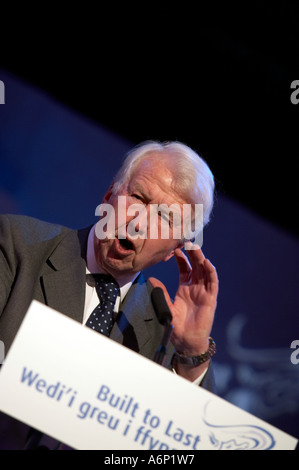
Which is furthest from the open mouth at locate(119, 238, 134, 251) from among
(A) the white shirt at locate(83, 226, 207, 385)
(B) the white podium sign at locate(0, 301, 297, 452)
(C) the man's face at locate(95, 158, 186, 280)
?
(B) the white podium sign at locate(0, 301, 297, 452)

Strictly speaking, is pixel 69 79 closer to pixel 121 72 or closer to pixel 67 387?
pixel 121 72

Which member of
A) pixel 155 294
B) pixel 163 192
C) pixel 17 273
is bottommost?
pixel 17 273

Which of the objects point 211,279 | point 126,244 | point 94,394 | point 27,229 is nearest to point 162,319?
point 94,394

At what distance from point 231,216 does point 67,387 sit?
2263 millimetres

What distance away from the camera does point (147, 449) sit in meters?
1.22

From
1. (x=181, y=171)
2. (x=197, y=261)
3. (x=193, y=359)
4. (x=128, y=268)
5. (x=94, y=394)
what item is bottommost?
(x=94, y=394)

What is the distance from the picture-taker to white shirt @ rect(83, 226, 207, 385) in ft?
6.48

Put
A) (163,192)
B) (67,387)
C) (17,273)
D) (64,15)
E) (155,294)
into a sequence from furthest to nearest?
(64,15)
(163,192)
(17,273)
(155,294)
(67,387)

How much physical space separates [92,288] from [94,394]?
2.83 feet

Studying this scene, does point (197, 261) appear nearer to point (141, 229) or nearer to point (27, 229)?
point (141, 229)

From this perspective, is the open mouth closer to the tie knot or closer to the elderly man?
the elderly man

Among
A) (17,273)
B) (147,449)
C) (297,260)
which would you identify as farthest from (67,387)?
(297,260)

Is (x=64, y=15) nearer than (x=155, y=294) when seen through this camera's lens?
No

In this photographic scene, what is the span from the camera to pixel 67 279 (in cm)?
194
